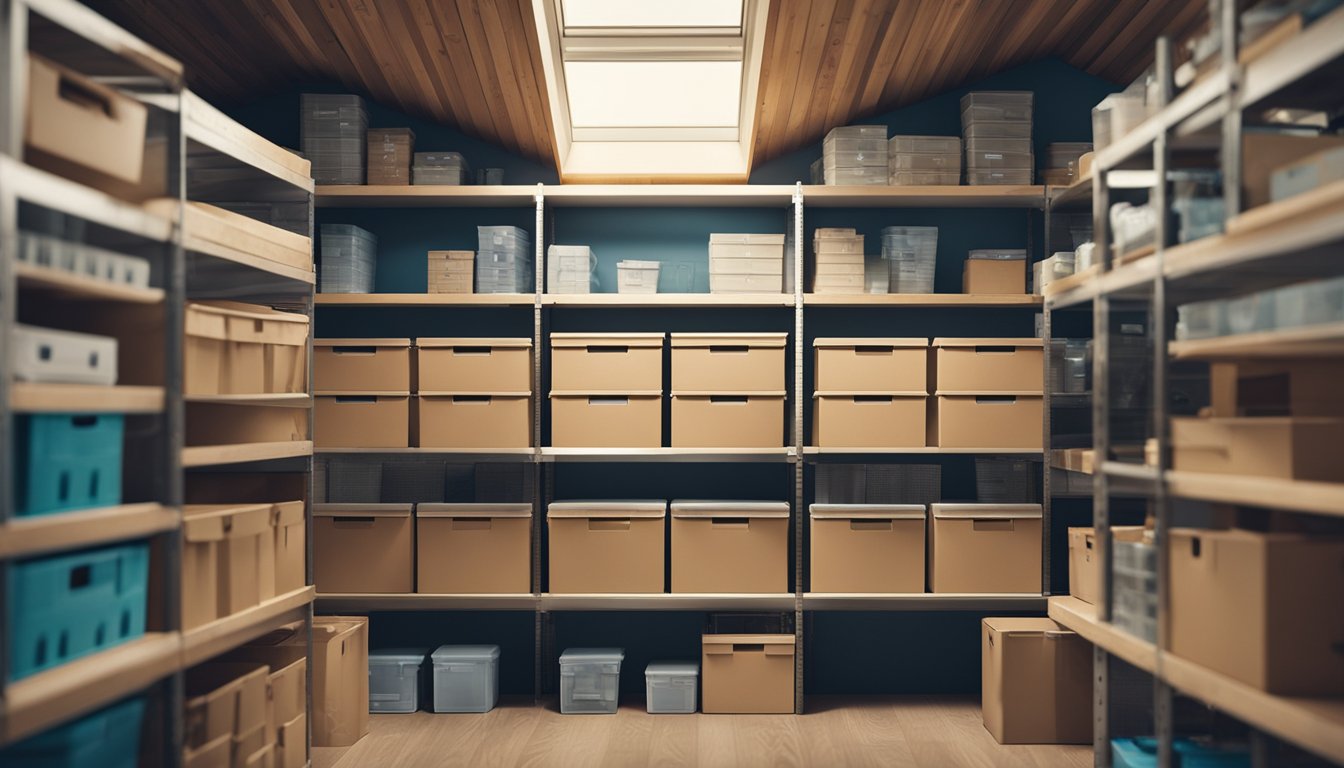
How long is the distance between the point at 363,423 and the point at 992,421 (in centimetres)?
258

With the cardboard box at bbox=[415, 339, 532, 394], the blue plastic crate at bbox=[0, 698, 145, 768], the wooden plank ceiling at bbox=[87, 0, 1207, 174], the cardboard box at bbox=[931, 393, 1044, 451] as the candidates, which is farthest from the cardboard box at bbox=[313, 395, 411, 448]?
the cardboard box at bbox=[931, 393, 1044, 451]

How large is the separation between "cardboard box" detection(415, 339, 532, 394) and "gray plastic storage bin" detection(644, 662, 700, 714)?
4.29 feet

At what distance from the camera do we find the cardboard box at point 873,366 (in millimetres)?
3771

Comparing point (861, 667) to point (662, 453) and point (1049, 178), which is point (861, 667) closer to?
point (662, 453)

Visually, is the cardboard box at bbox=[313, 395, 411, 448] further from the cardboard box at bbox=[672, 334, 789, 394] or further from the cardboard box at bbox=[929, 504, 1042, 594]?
the cardboard box at bbox=[929, 504, 1042, 594]

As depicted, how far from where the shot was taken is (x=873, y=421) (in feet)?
12.4

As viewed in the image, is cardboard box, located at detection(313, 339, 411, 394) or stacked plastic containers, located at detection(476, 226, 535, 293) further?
stacked plastic containers, located at detection(476, 226, 535, 293)

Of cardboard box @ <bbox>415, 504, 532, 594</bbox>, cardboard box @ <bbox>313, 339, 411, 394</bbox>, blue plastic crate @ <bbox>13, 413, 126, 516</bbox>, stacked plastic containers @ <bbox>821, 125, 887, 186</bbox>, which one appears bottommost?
cardboard box @ <bbox>415, 504, 532, 594</bbox>

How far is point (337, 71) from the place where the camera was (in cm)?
398

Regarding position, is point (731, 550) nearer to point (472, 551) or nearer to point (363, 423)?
point (472, 551)

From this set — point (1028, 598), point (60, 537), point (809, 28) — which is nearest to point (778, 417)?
point (1028, 598)

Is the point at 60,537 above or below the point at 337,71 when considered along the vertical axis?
below

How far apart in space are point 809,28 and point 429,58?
1.50 meters

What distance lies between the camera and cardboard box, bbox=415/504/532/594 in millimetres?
3793
